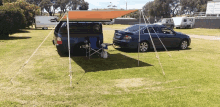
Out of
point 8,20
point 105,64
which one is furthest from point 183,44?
point 8,20

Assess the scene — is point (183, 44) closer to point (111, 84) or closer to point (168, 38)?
point (168, 38)

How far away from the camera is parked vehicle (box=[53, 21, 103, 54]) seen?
8344mm

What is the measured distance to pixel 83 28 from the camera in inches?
344

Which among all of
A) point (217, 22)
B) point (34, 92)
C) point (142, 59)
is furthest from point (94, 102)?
point (217, 22)

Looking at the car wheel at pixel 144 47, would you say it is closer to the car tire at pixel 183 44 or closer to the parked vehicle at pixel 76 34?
the car tire at pixel 183 44

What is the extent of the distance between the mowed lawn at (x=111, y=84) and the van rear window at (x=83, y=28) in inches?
60.8

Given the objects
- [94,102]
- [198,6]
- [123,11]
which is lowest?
[94,102]

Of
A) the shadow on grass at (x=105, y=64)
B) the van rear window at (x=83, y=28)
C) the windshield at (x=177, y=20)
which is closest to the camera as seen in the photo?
the shadow on grass at (x=105, y=64)

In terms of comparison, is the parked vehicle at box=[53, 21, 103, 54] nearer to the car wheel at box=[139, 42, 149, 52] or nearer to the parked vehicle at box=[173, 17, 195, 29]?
the car wheel at box=[139, 42, 149, 52]

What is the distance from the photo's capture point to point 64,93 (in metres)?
4.67

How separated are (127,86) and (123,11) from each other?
3.16 m

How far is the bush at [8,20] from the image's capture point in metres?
15.8

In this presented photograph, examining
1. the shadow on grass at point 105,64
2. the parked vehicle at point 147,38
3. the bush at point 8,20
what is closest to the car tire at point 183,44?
the parked vehicle at point 147,38

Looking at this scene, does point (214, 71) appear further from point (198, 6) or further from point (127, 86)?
point (198, 6)
